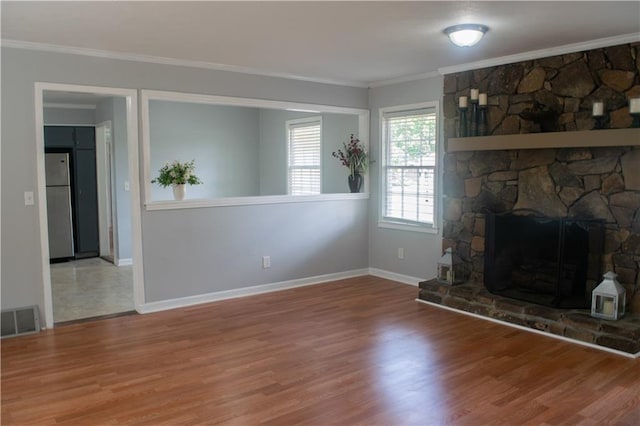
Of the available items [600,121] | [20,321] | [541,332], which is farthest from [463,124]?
[20,321]

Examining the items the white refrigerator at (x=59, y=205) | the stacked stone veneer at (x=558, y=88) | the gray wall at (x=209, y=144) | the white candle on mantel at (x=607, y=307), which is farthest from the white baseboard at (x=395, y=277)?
the white refrigerator at (x=59, y=205)

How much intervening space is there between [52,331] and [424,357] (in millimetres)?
3087

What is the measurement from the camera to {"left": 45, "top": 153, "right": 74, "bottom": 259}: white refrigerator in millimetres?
7520

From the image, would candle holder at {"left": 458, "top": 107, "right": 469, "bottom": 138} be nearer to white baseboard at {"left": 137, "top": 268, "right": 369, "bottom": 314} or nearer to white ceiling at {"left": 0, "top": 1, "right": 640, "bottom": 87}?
white ceiling at {"left": 0, "top": 1, "right": 640, "bottom": 87}

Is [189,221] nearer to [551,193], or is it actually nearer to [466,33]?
[466,33]

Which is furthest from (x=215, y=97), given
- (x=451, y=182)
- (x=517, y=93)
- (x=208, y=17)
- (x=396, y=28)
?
(x=517, y=93)

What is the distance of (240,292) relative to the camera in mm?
5508

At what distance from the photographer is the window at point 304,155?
288 inches

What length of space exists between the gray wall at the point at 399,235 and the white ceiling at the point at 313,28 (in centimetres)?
70

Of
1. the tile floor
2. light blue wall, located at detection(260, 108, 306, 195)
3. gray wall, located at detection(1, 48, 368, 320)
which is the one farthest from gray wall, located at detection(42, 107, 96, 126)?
gray wall, located at detection(1, 48, 368, 320)

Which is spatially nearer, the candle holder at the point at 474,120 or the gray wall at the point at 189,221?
the gray wall at the point at 189,221

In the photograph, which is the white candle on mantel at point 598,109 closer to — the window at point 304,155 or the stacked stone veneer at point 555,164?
the stacked stone veneer at point 555,164

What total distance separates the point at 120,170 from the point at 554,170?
557 centimetres

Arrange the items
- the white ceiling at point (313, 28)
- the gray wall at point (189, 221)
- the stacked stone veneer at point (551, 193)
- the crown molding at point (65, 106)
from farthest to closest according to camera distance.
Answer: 1. the crown molding at point (65, 106)
2. the gray wall at point (189, 221)
3. the stacked stone veneer at point (551, 193)
4. the white ceiling at point (313, 28)
